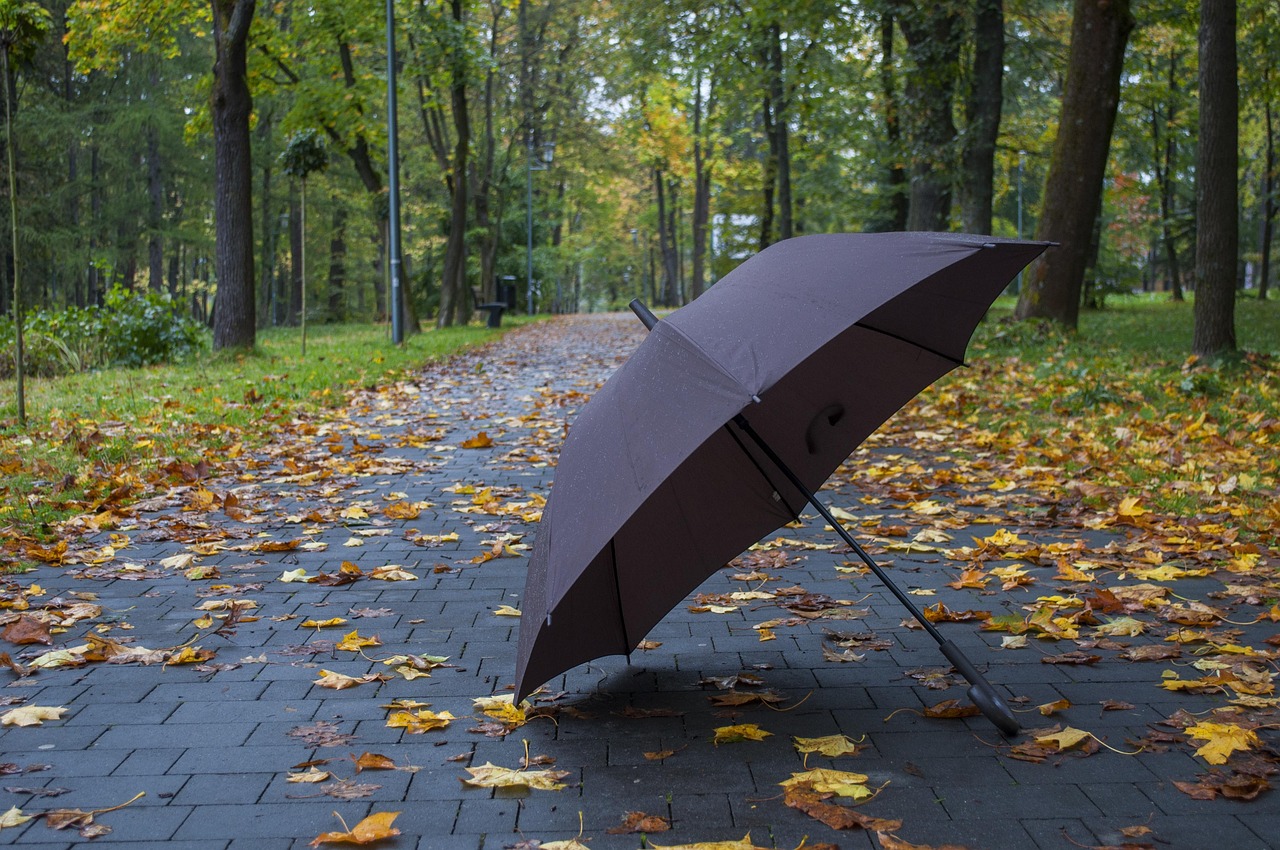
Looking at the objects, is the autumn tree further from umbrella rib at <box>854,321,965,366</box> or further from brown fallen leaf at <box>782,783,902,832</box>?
brown fallen leaf at <box>782,783,902,832</box>

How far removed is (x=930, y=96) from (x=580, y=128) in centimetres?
1814

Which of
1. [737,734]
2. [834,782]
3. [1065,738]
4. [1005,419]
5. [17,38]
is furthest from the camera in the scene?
[1005,419]

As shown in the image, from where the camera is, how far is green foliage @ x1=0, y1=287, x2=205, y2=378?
15.4m

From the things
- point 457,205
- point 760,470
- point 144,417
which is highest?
point 457,205

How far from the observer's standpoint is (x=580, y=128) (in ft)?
117

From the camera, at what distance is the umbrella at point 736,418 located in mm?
3072

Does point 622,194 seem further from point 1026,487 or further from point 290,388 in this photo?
point 1026,487

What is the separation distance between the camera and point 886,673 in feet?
13.5

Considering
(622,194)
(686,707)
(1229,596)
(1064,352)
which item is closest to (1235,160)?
(1064,352)

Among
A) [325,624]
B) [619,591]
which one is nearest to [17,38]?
[325,624]

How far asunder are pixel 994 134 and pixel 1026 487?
13043mm

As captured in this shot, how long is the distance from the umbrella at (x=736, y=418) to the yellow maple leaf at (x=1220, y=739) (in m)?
0.52

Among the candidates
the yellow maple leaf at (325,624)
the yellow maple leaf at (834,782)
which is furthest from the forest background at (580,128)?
the yellow maple leaf at (834,782)

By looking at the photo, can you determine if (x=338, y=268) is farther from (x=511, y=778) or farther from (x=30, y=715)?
(x=511, y=778)
